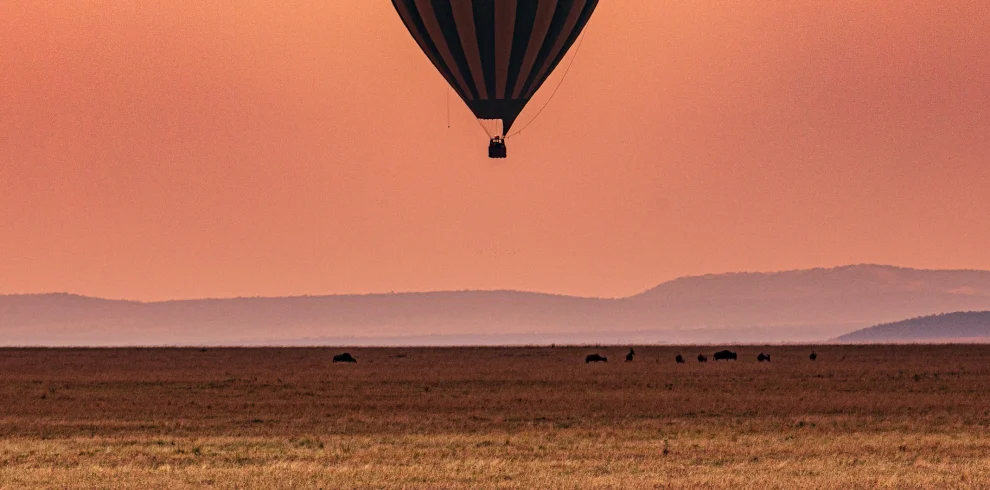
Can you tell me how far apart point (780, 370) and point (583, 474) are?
43.2m

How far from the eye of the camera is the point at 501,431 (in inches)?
1195

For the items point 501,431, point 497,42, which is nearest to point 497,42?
point 497,42

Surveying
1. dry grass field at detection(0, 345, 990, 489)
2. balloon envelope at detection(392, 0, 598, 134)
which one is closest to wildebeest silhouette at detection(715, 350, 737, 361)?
dry grass field at detection(0, 345, 990, 489)

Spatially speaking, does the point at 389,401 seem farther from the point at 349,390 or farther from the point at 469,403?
the point at 349,390

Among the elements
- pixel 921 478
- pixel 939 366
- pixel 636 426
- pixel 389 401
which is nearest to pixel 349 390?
pixel 389 401

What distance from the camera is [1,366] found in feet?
256

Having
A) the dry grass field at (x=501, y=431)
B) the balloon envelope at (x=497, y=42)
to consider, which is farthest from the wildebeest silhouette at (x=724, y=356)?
the balloon envelope at (x=497, y=42)

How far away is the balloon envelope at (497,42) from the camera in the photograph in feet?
137

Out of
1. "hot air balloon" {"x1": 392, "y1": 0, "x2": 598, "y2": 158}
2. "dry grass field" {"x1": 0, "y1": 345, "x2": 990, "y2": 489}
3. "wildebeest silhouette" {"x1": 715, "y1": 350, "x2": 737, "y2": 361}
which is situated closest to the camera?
"dry grass field" {"x1": 0, "y1": 345, "x2": 990, "y2": 489}

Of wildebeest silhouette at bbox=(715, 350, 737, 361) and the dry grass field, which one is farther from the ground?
wildebeest silhouette at bbox=(715, 350, 737, 361)

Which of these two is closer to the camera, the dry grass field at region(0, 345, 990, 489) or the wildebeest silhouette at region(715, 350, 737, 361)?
the dry grass field at region(0, 345, 990, 489)

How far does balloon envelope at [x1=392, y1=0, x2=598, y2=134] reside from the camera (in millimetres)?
41812

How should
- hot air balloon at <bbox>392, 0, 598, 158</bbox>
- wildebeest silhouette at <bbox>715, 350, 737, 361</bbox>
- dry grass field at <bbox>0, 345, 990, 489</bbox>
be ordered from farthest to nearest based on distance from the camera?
wildebeest silhouette at <bbox>715, 350, 737, 361</bbox> < hot air balloon at <bbox>392, 0, 598, 158</bbox> < dry grass field at <bbox>0, 345, 990, 489</bbox>

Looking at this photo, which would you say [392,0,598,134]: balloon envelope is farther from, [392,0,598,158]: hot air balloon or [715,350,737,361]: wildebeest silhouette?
[715,350,737,361]: wildebeest silhouette
